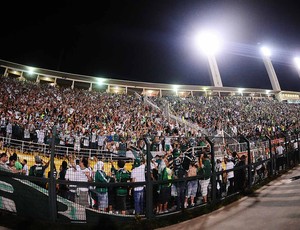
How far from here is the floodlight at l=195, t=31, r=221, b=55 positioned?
4056 cm

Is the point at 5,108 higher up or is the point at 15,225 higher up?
the point at 5,108

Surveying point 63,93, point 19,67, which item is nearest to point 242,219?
point 63,93

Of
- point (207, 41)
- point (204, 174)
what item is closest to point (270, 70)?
point (207, 41)

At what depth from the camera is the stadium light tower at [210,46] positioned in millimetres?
40875

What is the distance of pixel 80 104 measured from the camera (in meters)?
21.6

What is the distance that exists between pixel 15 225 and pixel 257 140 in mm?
8486

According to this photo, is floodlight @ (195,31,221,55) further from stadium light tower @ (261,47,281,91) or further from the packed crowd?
stadium light tower @ (261,47,281,91)

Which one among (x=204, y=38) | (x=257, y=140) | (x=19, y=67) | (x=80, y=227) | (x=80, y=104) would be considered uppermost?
(x=204, y=38)

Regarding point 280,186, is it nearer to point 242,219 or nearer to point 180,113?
point 242,219

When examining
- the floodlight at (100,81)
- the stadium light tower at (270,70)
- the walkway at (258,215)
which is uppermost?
the stadium light tower at (270,70)

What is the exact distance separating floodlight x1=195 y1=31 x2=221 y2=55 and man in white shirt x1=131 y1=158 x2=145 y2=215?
39554mm

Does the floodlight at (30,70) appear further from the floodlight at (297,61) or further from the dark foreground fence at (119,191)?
the floodlight at (297,61)

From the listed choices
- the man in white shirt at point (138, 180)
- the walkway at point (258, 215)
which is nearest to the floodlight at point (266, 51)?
the walkway at point (258, 215)

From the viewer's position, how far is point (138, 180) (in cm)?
521
